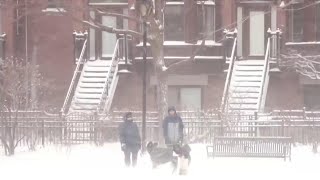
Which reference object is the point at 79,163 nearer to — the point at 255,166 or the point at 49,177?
the point at 49,177

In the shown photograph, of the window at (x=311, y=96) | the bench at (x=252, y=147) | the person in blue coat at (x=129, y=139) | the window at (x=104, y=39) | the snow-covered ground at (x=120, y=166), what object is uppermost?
the window at (x=104, y=39)

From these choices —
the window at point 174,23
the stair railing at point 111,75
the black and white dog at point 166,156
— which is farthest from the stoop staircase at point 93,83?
the black and white dog at point 166,156

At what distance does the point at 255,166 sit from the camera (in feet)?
52.9

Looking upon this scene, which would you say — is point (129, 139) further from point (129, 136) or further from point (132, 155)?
point (132, 155)

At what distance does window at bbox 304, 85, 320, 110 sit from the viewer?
27.0m

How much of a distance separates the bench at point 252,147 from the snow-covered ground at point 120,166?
0.52 feet

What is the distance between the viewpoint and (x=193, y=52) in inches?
997

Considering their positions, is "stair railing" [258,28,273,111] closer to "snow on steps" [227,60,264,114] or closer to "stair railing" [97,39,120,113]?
"snow on steps" [227,60,264,114]

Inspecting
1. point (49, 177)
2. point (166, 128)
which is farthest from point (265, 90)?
point (49, 177)

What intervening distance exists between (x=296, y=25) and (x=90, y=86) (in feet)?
28.1

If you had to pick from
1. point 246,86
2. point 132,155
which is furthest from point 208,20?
point 132,155

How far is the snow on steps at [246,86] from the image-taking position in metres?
24.1

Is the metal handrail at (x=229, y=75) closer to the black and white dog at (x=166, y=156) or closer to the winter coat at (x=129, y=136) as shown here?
the winter coat at (x=129, y=136)

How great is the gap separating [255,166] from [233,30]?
36.5 ft
